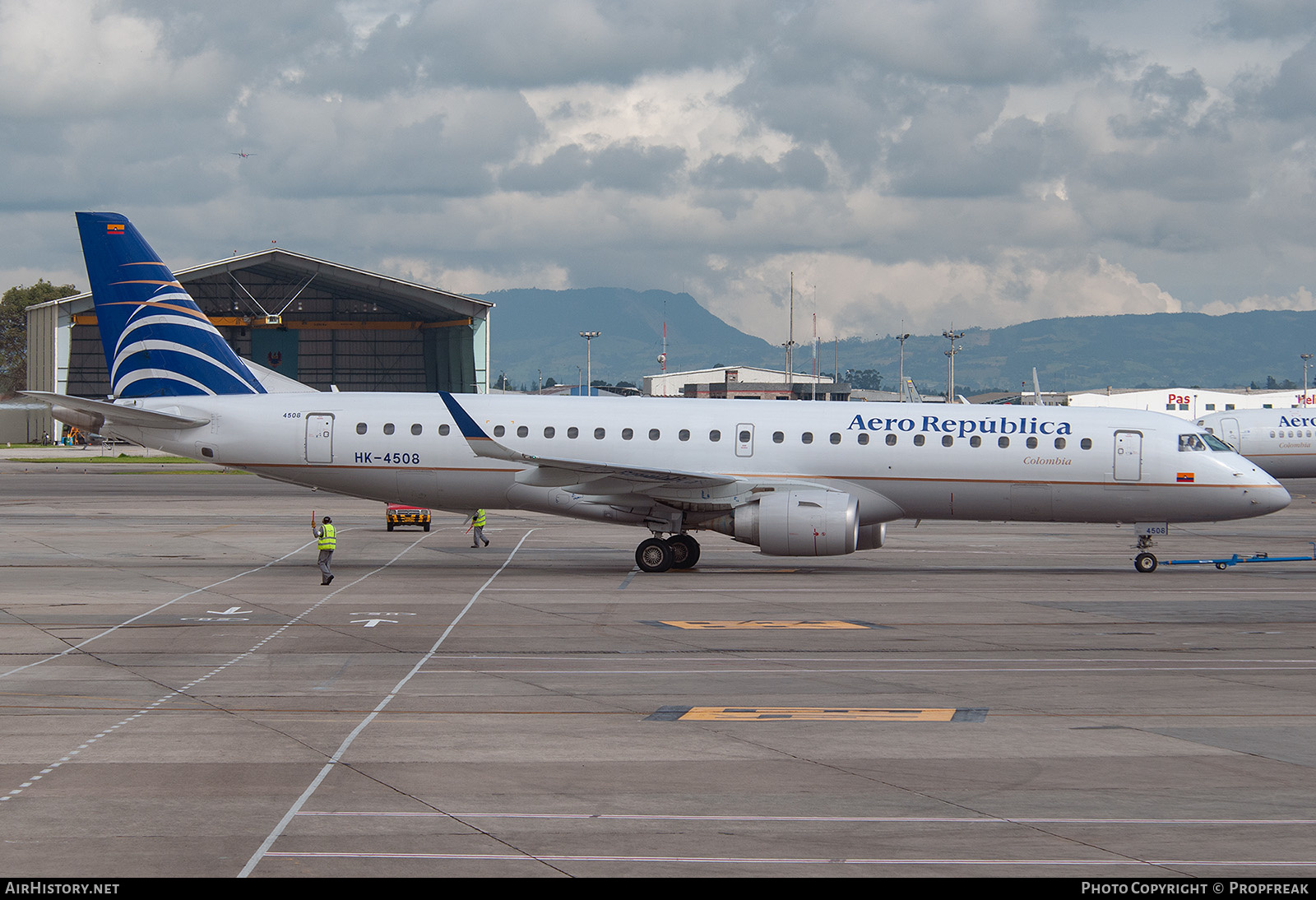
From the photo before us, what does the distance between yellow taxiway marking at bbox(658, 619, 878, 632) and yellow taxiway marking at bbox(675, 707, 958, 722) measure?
20.9 feet

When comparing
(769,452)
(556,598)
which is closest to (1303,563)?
(769,452)

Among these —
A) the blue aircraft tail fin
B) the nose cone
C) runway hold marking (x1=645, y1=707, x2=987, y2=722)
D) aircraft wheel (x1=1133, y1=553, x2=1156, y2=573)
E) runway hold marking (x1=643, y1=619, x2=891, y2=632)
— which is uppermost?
the blue aircraft tail fin

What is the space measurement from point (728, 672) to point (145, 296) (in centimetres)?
2201

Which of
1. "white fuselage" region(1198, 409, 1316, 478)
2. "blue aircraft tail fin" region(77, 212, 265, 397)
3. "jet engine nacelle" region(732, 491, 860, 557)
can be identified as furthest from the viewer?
"white fuselage" region(1198, 409, 1316, 478)

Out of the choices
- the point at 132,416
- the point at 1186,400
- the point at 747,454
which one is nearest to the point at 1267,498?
the point at 747,454

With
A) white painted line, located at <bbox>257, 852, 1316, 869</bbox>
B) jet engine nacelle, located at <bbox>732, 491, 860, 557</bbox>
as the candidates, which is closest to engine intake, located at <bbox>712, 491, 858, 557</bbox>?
jet engine nacelle, located at <bbox>732, 491, 860, 557</bbox>

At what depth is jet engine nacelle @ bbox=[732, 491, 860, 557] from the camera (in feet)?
92.6

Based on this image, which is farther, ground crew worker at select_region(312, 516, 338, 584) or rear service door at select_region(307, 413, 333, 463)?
rear service door at select_region(307, 413, 333, 463)

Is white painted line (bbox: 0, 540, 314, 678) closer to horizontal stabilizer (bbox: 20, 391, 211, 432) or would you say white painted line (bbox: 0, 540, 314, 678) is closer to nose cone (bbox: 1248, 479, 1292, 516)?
horizontal stabilizer (bbox: 20, 391, 211, 432)

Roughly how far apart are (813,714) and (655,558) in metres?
15.3

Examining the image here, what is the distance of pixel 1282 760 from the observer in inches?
498

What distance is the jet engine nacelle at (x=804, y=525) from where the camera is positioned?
2823cm

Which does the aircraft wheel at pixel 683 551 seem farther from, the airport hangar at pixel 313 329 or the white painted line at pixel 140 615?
the airport hangar at pixel 313 329

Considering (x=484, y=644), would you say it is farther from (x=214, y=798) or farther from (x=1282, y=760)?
(x=1282, y=760)
